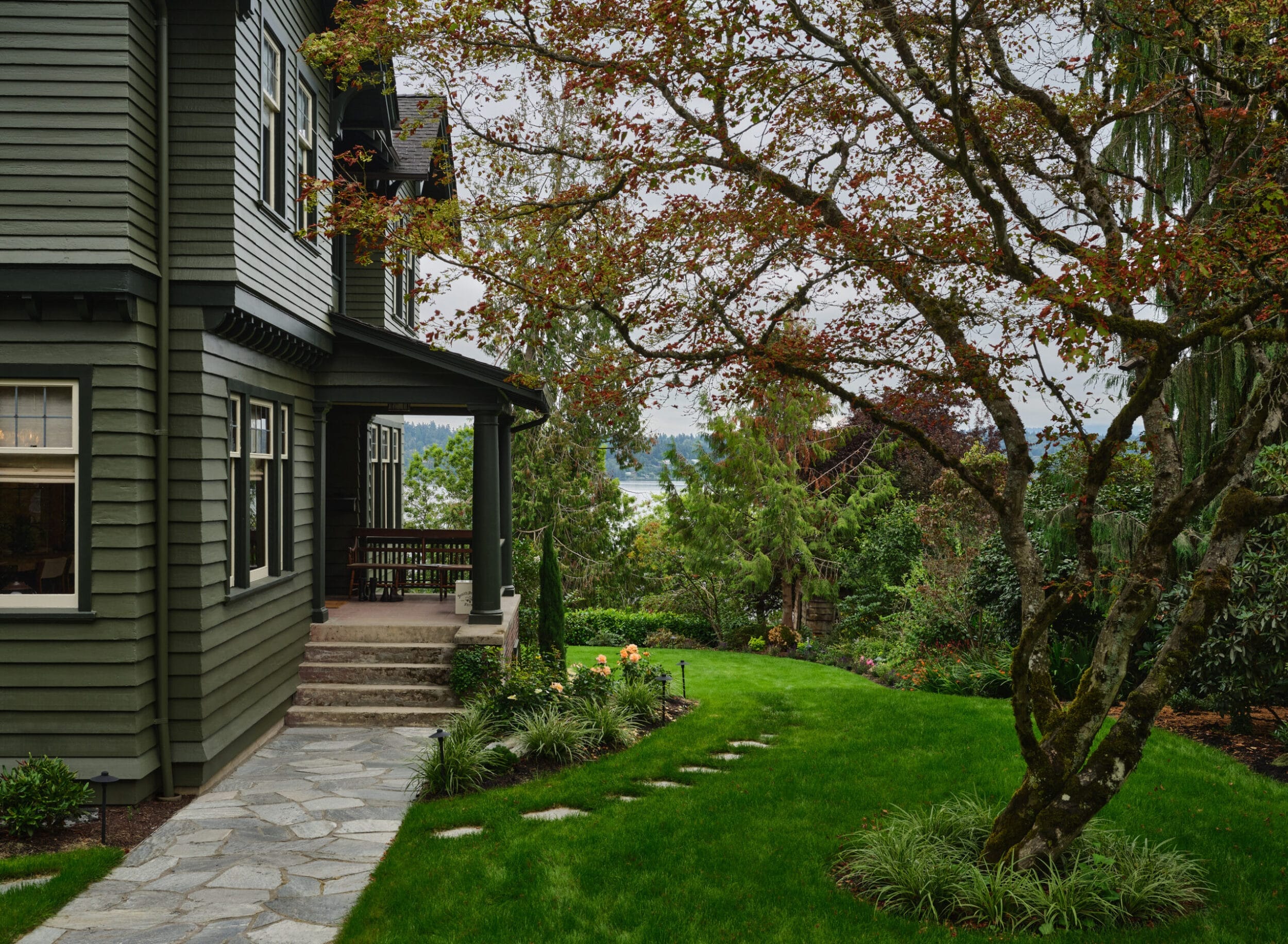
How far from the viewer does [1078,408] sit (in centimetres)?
528

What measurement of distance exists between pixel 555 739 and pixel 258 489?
385cm

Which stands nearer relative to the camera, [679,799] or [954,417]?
[954,417]

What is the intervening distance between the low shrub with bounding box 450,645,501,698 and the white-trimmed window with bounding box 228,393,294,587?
2108 mm

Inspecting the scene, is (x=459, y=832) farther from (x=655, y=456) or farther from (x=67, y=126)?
(x=655, y=456)

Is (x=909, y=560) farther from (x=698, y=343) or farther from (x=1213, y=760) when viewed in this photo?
(x=698, y=343)

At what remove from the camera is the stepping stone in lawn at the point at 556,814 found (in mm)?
6845

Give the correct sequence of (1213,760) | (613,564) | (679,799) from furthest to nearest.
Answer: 1. (613,564)
2. (1213,760)
3. (679,799)

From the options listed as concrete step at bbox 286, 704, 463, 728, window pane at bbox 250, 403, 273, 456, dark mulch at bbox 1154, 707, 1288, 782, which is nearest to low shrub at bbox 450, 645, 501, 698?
concrete step at bbox 286, 704, 463, 728

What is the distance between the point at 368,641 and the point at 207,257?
16.3 feet

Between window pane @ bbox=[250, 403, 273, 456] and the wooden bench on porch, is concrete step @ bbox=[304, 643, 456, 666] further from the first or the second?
Result: the wooden bench on porch

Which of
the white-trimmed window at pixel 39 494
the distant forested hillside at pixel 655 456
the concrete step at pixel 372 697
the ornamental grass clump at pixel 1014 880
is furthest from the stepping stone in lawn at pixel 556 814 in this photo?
the distant forested hillside at pixel 655 456

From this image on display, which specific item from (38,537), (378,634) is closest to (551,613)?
(378,634)

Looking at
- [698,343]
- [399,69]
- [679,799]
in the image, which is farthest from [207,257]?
[679,799]

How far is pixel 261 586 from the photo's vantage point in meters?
8.95
